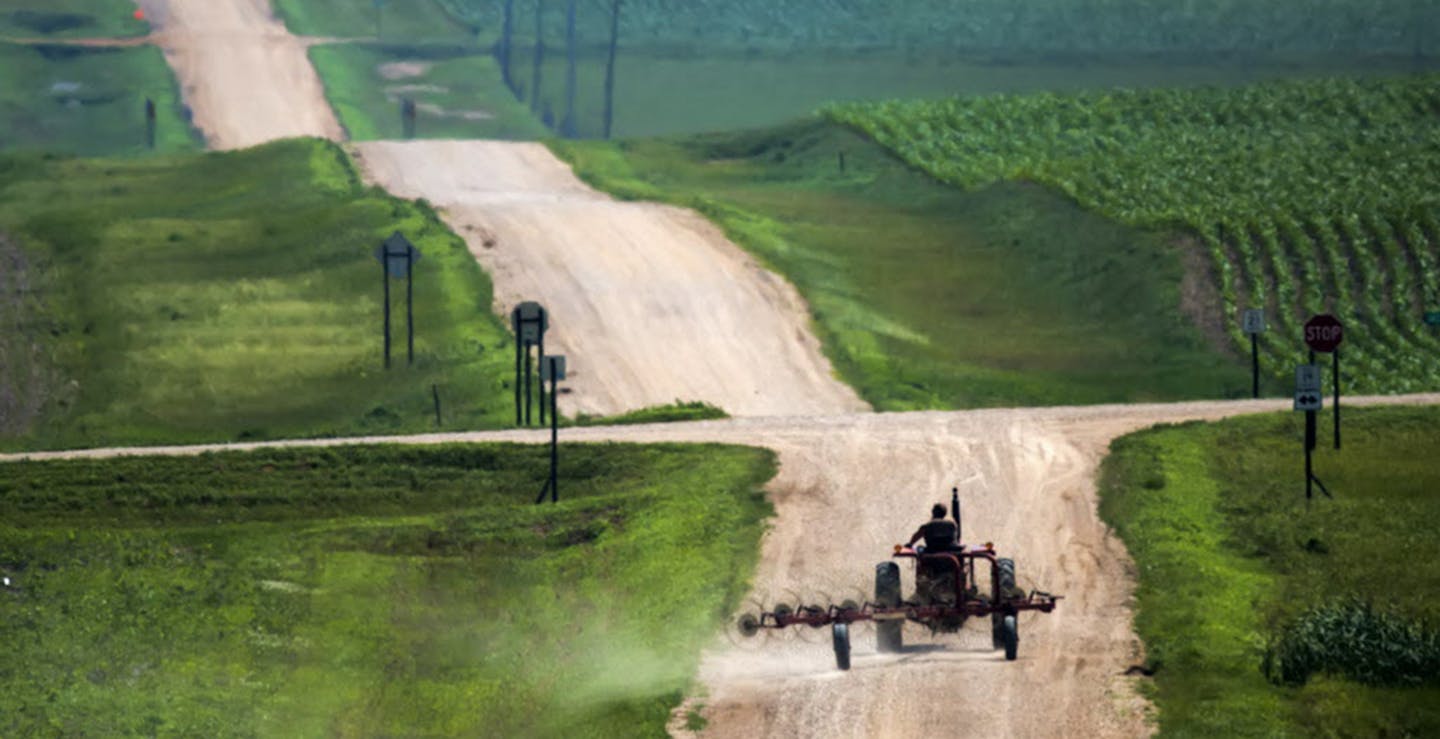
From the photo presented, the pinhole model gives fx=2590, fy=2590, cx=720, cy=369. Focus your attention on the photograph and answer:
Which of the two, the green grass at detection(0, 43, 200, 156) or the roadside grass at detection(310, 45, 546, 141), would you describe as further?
the roadside grass at detection(310, 45, 546, 141)

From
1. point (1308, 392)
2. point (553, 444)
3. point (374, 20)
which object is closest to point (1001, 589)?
point (1308, 392)

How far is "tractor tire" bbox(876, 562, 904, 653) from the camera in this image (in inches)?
1385

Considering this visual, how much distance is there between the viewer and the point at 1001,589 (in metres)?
35.2

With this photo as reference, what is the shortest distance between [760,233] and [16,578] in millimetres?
41563

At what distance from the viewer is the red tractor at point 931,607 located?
34.4 metres

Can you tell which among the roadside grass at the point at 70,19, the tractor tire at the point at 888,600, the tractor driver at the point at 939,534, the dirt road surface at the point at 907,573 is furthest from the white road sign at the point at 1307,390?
the roadside grass at the point at 70,19

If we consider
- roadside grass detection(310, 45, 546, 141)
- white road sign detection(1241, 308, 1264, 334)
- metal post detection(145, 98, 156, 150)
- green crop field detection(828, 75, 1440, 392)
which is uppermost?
roadside grass detection(310, 45, 546, 141)

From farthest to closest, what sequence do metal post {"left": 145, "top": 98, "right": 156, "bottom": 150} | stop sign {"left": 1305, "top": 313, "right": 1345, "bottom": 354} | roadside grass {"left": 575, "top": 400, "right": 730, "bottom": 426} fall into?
metal post {"left": 145, "top": 98, "right": 156, "bottom": 150} → roadside grass {"left": 575, "top": 400, "right": 730, "bottom": 426} → stop sign {"left": 1305, "top": 313, "right": 1345, "bottom": 354}

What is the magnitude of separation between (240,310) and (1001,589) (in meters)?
40.7

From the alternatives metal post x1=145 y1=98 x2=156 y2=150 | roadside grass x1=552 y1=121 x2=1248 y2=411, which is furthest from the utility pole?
roadside grass x1=552 y1=121 x2=1248 y2=411

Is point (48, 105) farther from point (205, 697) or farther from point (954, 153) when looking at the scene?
point (205, 697)

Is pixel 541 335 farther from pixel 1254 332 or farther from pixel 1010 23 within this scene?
pixel 1010 23

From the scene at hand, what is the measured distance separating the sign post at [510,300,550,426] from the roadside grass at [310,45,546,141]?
5148 centimetres

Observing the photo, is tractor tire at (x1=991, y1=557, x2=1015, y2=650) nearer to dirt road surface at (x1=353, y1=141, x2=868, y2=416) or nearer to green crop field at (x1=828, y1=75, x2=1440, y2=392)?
dirt road surface at (x1=353, y1=141, x2=868, y2=416)
